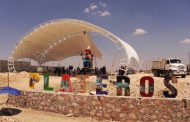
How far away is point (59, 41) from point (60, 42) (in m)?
0.53

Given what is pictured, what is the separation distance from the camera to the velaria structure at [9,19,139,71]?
44.2 meters

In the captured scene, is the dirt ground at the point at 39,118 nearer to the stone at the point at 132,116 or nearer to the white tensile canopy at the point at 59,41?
the stone at the point at 132,116

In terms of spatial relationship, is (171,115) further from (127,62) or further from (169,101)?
(127,62)

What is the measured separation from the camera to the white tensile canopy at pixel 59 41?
4444 cm

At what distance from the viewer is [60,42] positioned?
181ft

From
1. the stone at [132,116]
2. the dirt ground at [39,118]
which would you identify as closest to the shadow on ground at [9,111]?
the dirt ground at [39,118]

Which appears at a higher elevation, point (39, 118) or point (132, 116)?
point (132, 116)

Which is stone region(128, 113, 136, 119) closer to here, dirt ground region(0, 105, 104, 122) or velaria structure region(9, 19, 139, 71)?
dirt ground region(0, 105, 104, 122)

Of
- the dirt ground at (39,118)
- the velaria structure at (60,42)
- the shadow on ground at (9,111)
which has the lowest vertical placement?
the dirt ground at (39,118)

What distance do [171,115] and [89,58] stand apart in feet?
71.7

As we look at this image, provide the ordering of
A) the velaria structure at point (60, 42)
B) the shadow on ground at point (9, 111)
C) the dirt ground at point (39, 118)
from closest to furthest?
the dirt ground at point (39, 118)
the shadow on ground at point (9, 111)
the velaria structure at point (60, 42)

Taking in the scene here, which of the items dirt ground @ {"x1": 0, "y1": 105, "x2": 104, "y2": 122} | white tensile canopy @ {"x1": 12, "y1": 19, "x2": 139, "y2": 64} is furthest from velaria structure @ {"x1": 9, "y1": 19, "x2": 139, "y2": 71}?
dirt ground @ {"x1": 0, "y1": 105, "x2": 104, "y2": 122}

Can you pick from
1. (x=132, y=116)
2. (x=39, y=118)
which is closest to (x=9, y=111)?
(x=39, y=118)

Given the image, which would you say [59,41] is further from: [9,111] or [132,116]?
[132,116]
